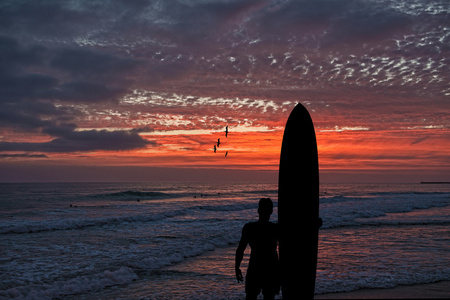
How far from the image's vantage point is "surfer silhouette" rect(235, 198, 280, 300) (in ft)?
15.8

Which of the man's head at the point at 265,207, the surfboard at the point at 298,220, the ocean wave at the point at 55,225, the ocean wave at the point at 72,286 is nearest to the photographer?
the man's head at the point at 265,207

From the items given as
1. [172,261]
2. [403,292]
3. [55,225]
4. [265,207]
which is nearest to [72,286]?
[172,261]

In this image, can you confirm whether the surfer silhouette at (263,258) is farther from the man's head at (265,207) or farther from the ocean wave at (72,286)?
the ocean wave at (72,286)

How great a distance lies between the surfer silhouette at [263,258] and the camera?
15.8 ft

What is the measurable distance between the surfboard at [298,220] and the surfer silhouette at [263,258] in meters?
0.30

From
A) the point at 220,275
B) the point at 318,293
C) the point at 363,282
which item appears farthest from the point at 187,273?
the point at 363,282

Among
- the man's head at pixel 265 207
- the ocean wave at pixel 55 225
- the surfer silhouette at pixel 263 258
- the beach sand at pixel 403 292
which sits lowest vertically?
the ocean wave at pixel 55 225

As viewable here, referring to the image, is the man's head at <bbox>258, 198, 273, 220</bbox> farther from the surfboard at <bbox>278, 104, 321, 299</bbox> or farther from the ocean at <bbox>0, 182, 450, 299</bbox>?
the ocean at <bbox>0, 182, 450, 299</bbox>

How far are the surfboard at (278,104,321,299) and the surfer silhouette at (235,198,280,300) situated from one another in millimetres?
303

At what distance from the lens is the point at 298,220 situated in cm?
529

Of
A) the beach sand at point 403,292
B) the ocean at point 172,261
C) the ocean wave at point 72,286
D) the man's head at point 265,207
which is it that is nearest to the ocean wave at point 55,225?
the ocean at point 172,261

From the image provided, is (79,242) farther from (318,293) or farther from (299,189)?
(299,189)

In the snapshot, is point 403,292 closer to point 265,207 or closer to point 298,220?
point 298,220

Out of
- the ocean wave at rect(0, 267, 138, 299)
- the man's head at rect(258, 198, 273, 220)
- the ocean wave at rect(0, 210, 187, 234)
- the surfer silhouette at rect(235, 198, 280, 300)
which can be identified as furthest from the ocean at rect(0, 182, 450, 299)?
the man's head at rect(258, 198, 273, 220)
